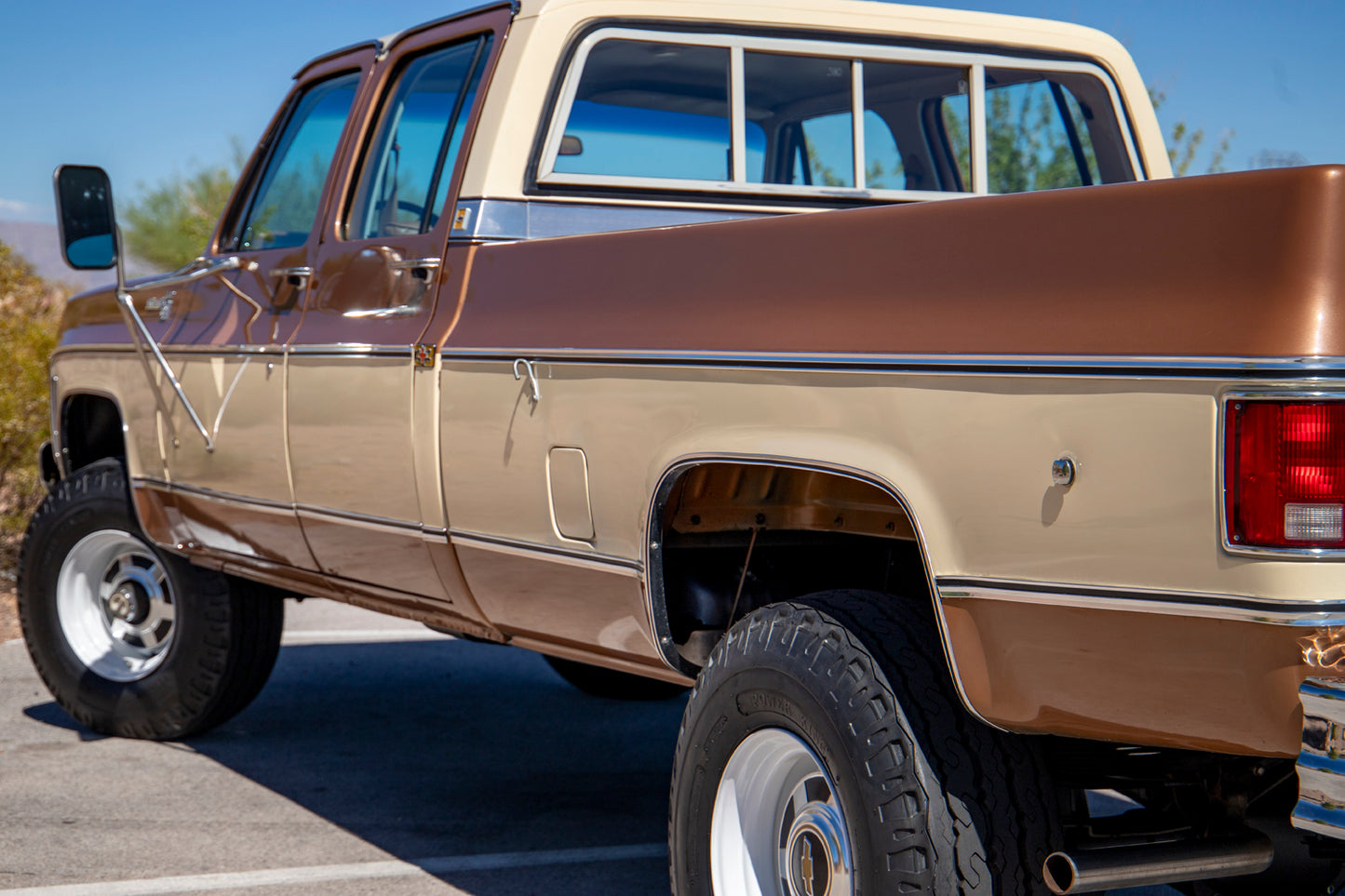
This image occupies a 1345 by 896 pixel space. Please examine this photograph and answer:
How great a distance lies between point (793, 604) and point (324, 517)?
1780 millimetres

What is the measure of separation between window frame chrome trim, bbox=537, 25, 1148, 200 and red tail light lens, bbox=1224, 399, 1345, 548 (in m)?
1.94

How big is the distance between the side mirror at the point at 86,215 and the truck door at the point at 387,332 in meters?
1.07

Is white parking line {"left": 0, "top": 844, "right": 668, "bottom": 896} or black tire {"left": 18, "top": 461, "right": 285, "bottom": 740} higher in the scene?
black tire {"left": 18, "top": 461, "right": 285, "bottom": 740}

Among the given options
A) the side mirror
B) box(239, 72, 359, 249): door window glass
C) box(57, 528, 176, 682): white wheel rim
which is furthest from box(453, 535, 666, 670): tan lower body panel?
box(57, 528, 176, 682): white wheel rim

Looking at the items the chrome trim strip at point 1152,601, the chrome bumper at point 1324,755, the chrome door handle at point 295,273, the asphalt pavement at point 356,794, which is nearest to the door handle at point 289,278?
the chrome door handle at point 295,273

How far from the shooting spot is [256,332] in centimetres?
445

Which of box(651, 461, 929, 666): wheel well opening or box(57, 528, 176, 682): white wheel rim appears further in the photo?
box(57, 528, 176, 682): white wheel rim

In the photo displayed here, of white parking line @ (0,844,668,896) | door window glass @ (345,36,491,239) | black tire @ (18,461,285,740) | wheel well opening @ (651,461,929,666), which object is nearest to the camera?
wheel well opening @ (651,461,929,666)

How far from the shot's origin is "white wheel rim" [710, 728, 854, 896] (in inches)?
107

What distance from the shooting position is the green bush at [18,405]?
27.5 feet

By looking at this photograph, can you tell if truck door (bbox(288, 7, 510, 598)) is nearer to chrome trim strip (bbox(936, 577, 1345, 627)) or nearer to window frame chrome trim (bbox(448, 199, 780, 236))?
window frame chrome trim (bbox(448, 199, 780, 236))

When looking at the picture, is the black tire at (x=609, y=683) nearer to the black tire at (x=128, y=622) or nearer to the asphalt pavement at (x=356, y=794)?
the asphalt pavement at (x=356, y=794)

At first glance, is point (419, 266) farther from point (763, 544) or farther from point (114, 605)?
point (114, 605)

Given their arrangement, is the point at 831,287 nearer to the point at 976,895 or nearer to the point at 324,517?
the point at 976,895
